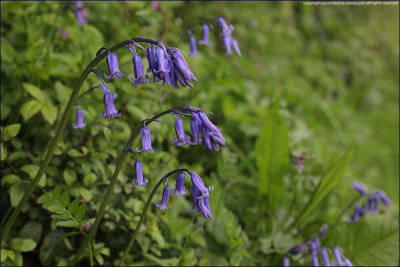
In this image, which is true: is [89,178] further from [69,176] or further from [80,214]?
[80,214]

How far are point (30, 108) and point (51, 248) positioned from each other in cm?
88

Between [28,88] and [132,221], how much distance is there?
3.55 feet

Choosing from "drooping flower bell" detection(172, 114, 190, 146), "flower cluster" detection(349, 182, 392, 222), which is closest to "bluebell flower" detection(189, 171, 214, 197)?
"drooping flower bell" detection(172, 114, 190, 146)

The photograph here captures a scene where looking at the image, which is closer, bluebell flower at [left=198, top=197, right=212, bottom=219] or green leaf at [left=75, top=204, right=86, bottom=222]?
bluebell flower at [left=198, top=197, right=212, bottom=219]

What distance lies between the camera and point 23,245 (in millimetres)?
2121

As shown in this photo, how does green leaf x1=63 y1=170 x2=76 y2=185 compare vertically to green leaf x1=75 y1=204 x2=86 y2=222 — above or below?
above

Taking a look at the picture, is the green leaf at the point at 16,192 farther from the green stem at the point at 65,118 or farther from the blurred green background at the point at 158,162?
the green stem at the point at 65,118

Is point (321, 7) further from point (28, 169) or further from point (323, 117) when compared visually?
point (28, 169)

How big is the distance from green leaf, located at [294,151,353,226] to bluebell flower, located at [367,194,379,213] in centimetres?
48

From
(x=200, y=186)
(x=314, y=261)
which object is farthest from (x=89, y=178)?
(x=314, y=261)

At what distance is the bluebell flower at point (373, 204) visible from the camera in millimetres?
3201

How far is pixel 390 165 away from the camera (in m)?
5.70

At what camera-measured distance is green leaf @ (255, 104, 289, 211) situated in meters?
2.99

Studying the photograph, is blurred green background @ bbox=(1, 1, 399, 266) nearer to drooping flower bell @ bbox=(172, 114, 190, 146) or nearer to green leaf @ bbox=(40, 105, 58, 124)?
green leaf @ bbox=(40, 105, 58, 124)
